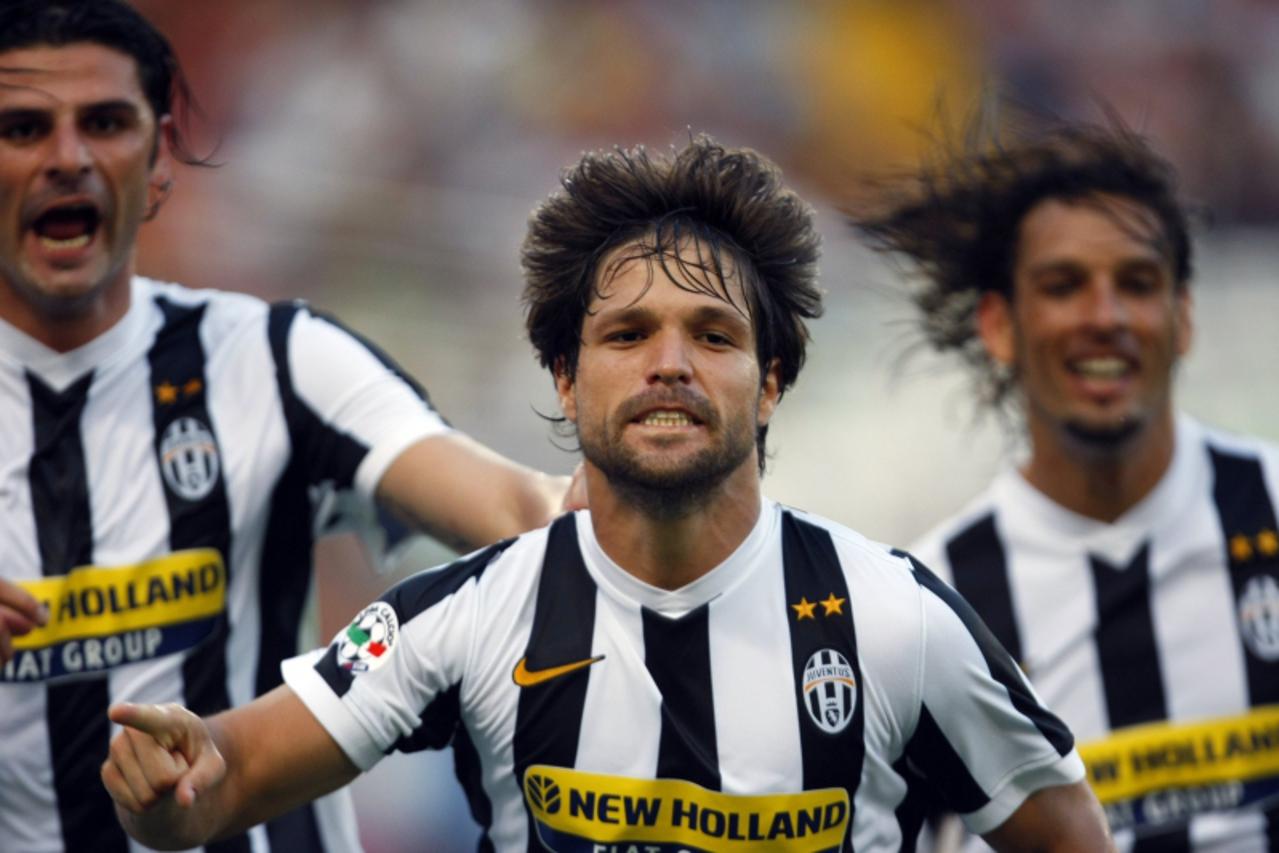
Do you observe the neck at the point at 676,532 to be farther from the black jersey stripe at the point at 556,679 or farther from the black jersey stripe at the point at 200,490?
the black jersey stripe at the point at 200,490

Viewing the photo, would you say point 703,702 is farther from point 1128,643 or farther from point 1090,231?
point 1090,231

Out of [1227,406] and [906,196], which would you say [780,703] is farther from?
[1227,406]

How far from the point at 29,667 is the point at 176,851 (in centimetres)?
74

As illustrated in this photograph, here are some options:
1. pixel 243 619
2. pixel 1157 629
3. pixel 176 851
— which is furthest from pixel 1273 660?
pixel 176 851

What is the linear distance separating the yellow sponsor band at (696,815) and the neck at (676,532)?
1.05 feet

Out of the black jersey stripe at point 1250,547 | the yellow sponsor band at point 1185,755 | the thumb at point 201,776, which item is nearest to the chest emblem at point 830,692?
the thumb at point 201,776

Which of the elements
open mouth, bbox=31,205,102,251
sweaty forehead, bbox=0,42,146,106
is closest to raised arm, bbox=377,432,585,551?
open mouth, bbox=31,205,102,251

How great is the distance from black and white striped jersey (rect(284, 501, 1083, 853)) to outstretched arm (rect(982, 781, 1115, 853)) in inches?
0.9

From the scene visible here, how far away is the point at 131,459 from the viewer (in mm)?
3408

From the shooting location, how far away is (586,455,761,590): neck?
2713 millimetres

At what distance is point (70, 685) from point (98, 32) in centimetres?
128

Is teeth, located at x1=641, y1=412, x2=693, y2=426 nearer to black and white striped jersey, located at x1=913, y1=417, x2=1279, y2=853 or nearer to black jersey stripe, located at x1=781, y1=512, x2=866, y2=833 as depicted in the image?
black jersey stripe, located at x1=781, y1=512, x2=866, y2=833

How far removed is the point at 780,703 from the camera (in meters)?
2.66

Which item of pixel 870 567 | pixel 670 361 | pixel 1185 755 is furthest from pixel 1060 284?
pixel 670 361
